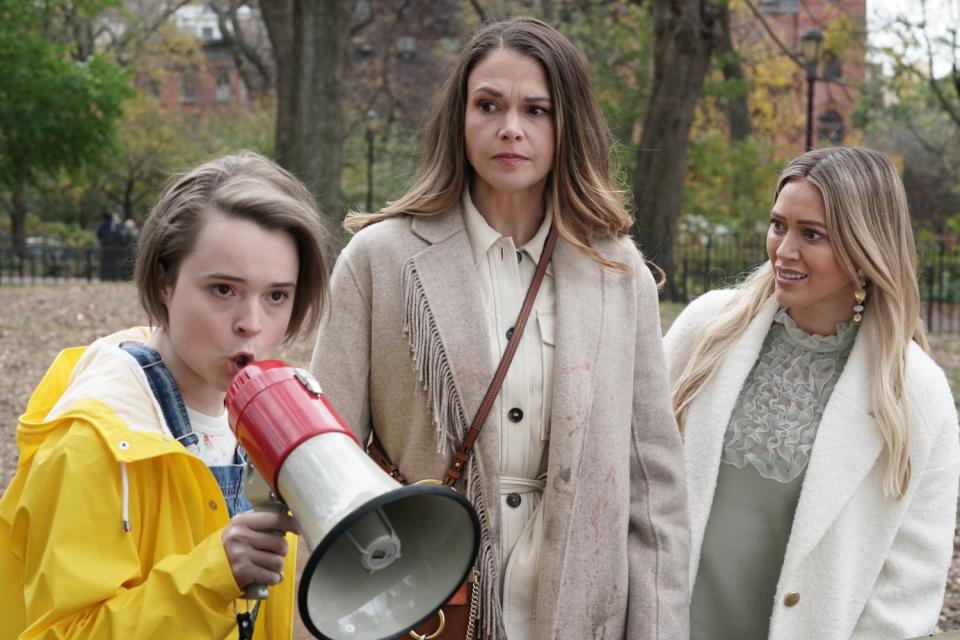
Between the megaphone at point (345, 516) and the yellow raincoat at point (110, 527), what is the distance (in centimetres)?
18

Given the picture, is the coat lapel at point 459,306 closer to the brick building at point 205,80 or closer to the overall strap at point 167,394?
the overall strap at point 167,394

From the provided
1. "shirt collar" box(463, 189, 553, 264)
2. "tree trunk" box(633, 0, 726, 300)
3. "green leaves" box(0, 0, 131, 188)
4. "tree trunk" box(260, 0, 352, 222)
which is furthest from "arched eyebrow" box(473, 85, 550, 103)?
"green leaves" box(0, 0, 131, 188)

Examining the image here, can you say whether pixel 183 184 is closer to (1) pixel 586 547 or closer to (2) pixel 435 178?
(2) pixel 435 178

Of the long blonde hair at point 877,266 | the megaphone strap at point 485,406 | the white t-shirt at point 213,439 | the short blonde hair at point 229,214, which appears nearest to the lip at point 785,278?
the long blonde hair at point 877,266

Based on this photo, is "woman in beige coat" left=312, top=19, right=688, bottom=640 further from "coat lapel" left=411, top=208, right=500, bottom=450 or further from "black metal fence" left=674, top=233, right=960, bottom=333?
"black metal fence" left=674, top=233, right=960, bottom=333

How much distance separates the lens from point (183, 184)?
2139 millimetres

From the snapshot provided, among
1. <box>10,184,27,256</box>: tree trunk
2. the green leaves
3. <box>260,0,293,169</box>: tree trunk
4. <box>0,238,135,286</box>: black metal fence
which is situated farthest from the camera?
<box>10,184,27,256</box>: tree trunk

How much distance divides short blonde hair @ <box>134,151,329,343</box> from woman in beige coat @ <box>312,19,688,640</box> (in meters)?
0.46

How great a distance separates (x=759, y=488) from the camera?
3197 millimetres

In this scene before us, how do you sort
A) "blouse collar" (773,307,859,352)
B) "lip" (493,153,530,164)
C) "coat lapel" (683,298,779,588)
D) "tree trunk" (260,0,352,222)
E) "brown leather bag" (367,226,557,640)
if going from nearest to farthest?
"brown leather bag" (367,226,557,640), "lip" (493,153,530,164), "coat lapel" (683,298,779,588), "blouse collar" (773,307,859,352), "tree trunk" (260,0,352,222)

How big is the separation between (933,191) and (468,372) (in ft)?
96.9

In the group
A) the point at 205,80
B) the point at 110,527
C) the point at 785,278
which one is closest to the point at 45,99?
the point at 785,278

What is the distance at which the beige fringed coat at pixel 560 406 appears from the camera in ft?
8.38

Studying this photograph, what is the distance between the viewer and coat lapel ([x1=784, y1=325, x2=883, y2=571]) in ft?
A: 9.97
